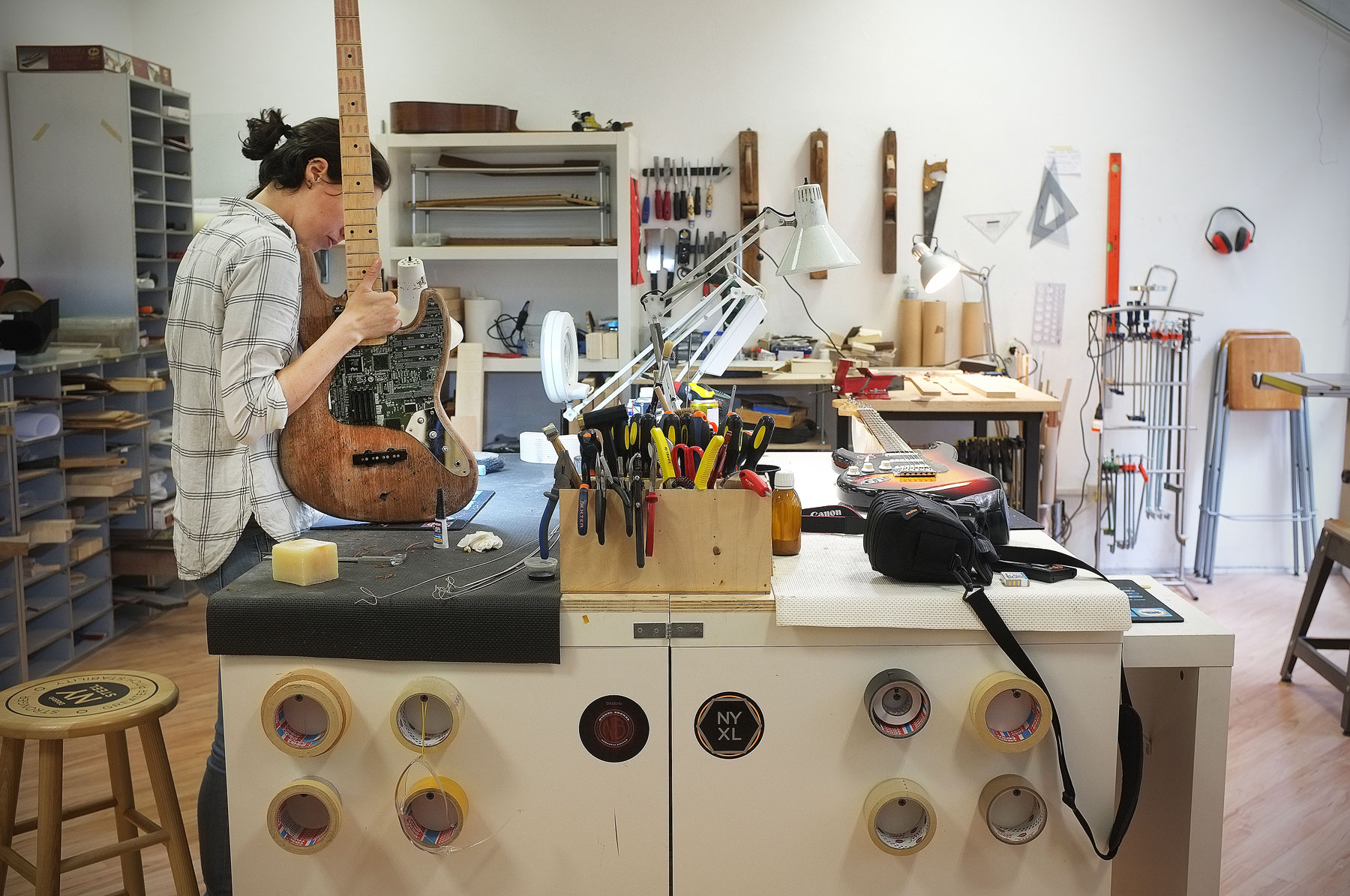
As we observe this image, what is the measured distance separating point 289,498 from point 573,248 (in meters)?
2.84

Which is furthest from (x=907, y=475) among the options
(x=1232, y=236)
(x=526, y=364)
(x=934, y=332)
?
(x=1232, y=236)

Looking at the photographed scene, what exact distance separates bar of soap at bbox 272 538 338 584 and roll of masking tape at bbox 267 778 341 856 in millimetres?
312

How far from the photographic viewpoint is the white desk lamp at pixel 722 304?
257cm

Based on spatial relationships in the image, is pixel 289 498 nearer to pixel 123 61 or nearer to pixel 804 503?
pixel 804 503

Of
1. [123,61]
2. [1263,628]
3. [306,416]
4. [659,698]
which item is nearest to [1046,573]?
[659,698]

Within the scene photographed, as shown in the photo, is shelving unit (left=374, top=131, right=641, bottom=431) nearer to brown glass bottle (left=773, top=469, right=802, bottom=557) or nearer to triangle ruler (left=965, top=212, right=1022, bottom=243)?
triangle ruler (left=965, top=212, right=1022, bottom=243)

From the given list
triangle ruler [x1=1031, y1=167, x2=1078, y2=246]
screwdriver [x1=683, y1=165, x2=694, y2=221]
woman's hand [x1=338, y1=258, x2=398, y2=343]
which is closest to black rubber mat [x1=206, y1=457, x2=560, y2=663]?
woman's hand [x1=338, y1=258, x2=398, y2=343]

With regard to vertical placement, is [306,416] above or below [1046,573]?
above

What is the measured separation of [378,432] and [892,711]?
3.47 feet

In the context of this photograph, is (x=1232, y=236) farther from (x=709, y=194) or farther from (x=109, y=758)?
(x=109, y=758)

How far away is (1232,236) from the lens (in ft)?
16.7

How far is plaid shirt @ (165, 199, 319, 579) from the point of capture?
6.18 feet

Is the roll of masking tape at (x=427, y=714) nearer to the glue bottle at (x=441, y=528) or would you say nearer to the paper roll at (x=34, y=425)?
the glue bottle at (x=441, y=528)

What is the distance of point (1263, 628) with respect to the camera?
440 cm
